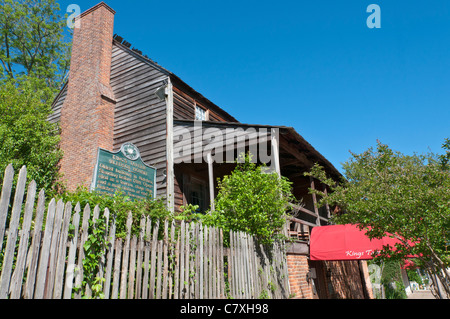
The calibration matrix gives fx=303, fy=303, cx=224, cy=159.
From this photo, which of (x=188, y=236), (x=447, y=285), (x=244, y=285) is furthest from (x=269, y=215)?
(x=447, y=285)

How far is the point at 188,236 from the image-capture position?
4684mm

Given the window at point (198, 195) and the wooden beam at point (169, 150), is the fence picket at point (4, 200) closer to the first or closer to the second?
the wooden beam at point (169, 150)

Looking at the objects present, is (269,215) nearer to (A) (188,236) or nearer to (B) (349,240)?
(A) (188,236)

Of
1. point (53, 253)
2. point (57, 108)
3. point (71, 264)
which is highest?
point (57, 108)

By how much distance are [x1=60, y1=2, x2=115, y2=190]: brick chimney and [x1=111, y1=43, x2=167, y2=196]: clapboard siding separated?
0.40 meters

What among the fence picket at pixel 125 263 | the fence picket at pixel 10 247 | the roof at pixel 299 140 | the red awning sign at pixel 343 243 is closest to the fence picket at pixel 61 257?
the fence picket at pixel 10 247

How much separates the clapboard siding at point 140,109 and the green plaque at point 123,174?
72.4 inches

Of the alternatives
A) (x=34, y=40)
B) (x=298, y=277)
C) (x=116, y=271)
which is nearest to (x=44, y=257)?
(x=116, y=271)

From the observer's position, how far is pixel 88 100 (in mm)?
12297

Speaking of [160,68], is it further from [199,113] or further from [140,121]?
[199,113]

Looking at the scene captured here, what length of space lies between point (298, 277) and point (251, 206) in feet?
10.6

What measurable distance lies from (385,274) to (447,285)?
2188cm

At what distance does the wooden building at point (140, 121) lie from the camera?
1034 centimetres

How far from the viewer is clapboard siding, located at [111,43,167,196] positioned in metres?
10.9
